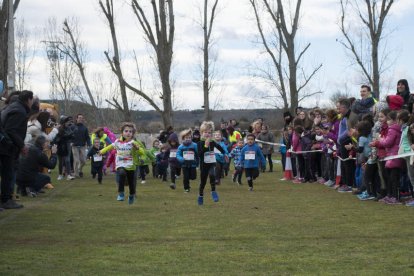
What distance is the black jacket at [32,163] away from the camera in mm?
17688

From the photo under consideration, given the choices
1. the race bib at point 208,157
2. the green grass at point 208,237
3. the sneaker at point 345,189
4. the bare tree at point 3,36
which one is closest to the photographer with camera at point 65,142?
the bare tree at point 3,36

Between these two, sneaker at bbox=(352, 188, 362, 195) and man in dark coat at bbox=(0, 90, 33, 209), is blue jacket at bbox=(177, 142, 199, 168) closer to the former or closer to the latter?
sneaker at bbox=(352, 188, 362, 195)

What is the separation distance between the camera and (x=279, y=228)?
1148cm

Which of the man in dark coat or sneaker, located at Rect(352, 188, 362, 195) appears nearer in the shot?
the man in dark coat

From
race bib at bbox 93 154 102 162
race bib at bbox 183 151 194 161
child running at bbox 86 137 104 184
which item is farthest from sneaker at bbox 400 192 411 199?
race bib at bbox 93 154 102 162

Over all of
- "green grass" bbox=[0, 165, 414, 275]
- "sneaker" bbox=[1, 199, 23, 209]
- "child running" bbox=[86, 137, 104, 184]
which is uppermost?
"child running" bbox=[86, 137, 104, 184]

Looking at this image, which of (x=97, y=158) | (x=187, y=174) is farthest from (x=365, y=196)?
(x=97, y=158)

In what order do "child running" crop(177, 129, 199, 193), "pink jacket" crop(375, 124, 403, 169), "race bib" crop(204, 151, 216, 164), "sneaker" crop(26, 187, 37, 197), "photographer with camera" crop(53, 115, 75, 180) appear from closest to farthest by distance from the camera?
"pink jacket" crop(375, 124, 403, 169) → "race bib" crop(204, 151, 216, 164) → "sneaker" crop(26, 187, 37, 197) → "child running" crop(177, 129, 199, 193) → "photographer with camera" crop(53, 115, 75, 180)

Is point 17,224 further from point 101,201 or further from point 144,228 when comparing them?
point 101,201

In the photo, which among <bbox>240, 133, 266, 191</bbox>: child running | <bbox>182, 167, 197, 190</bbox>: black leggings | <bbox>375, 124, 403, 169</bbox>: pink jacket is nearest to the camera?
<bbox>375, 124, 403, 169</bbox>: pink jacket

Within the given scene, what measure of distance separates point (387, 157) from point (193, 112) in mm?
87538

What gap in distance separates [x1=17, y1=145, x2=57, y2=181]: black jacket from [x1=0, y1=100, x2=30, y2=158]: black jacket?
10.2 feet

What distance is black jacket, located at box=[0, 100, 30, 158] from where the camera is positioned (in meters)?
14.1

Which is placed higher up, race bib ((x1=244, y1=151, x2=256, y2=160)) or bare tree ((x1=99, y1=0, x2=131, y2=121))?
bare tree ((x1=99, y1=0, x2=131, y2=121))
